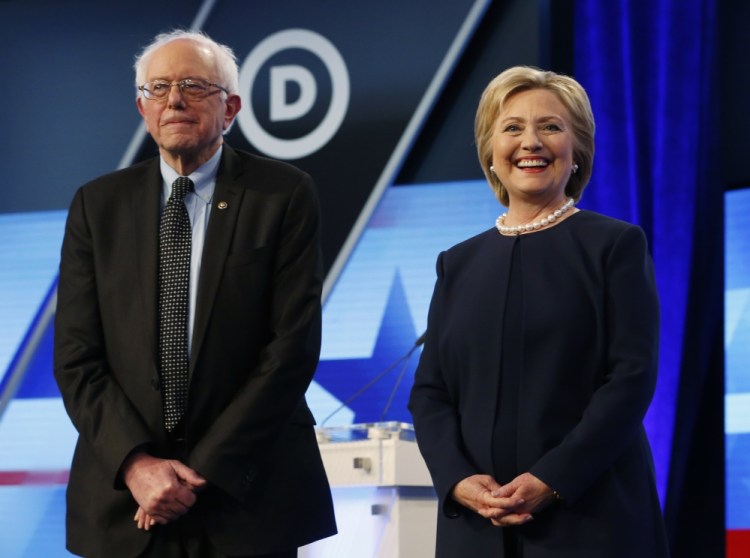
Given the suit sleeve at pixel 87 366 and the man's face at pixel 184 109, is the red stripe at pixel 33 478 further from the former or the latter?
the man's face at pixel 184 109

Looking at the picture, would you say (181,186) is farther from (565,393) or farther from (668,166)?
(668,166)

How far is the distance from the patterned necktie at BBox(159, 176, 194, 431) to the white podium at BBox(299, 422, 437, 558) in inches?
46.9

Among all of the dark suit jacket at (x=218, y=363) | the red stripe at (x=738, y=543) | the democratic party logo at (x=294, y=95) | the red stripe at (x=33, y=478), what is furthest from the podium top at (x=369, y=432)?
the red stripe at (x=33, y=478)

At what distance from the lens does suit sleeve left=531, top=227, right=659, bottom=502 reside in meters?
2.08

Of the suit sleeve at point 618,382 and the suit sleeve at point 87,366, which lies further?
the suit sleeve at point 87,366

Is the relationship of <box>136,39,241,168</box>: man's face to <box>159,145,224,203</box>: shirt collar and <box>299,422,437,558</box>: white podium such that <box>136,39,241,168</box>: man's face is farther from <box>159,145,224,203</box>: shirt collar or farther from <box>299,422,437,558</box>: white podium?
<box>299,422,437,558</box>: white podium

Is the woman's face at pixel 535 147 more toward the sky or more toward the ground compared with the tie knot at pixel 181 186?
more toward the sky

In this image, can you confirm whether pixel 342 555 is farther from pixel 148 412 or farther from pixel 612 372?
pixel 612 372

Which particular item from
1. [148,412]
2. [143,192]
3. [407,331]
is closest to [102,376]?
[148,412]

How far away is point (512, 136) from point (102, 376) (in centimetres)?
97

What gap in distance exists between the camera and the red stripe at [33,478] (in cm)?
514

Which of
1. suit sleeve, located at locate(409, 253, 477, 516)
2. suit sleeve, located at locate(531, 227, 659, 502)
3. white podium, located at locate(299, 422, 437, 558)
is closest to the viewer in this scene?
suit sleeve, located at locate(531, 227, 659, 502)

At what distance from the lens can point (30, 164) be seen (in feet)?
17.9

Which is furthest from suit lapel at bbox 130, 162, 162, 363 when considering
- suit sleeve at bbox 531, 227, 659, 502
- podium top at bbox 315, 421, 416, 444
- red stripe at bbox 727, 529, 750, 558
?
red stripe at bbox 727, 529, 750, 558
